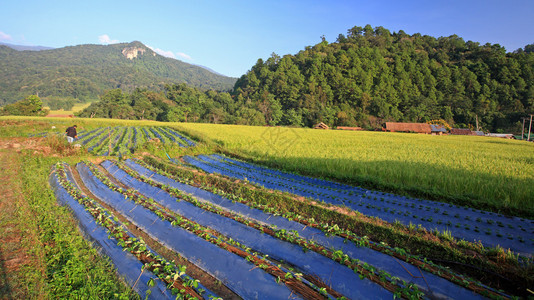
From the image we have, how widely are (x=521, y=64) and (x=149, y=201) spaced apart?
105571 mm

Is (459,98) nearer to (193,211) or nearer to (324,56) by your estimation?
(324,56)

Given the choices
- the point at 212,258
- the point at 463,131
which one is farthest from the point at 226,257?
the point at 463,131

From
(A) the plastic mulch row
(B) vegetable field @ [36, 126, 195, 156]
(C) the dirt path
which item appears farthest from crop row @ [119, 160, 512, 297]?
(B) vegetable field @ [36, 126, 195, 156]

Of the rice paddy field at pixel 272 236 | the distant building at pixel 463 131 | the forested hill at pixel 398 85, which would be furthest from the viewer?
the forested hill at pixel 398 85

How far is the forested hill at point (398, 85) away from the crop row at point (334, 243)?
59.6 meters

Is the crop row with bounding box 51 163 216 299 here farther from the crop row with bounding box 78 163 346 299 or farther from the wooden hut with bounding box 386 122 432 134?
the wooden hut with bounding box 386 122 432 134

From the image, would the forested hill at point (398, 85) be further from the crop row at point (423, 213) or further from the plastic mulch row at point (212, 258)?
the plastic mulch row at point (212, 258)

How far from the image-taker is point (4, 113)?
46.4 m

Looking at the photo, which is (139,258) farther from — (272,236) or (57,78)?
(57,78)

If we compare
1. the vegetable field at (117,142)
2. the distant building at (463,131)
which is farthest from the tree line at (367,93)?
the vegetable field at (117,142)

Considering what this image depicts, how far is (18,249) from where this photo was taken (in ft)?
12.6

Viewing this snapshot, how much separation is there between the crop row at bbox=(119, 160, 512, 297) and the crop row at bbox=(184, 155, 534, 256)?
154 centimetres

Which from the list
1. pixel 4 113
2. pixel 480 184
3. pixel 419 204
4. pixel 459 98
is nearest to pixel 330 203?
pixel 419 204

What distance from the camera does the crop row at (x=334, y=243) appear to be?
3141mm
